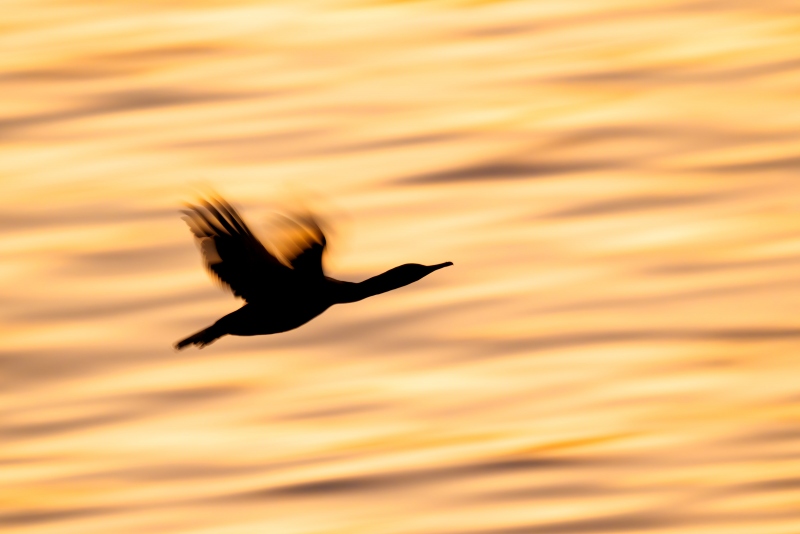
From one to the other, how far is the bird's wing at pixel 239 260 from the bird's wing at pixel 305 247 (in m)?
0.05

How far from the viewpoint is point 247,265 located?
8.46 meters

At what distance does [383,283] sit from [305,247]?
0.49m

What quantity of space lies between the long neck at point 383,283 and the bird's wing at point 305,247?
164 millimetres

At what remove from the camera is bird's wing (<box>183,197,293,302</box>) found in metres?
8.46

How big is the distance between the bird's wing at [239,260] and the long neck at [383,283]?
0.28 meters

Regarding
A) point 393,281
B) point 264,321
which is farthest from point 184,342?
point 393,281

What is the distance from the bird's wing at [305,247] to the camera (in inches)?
333

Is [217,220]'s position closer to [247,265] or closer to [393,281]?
[247,265]

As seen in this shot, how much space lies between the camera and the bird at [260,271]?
8430 millimetres

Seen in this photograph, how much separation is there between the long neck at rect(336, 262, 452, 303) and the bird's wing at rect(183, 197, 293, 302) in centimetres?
28

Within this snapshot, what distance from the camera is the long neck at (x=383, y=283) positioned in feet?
28.2

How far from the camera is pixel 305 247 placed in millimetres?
8508

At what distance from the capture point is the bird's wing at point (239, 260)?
8.46 m

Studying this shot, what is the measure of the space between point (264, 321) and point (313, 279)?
0.27 metres
